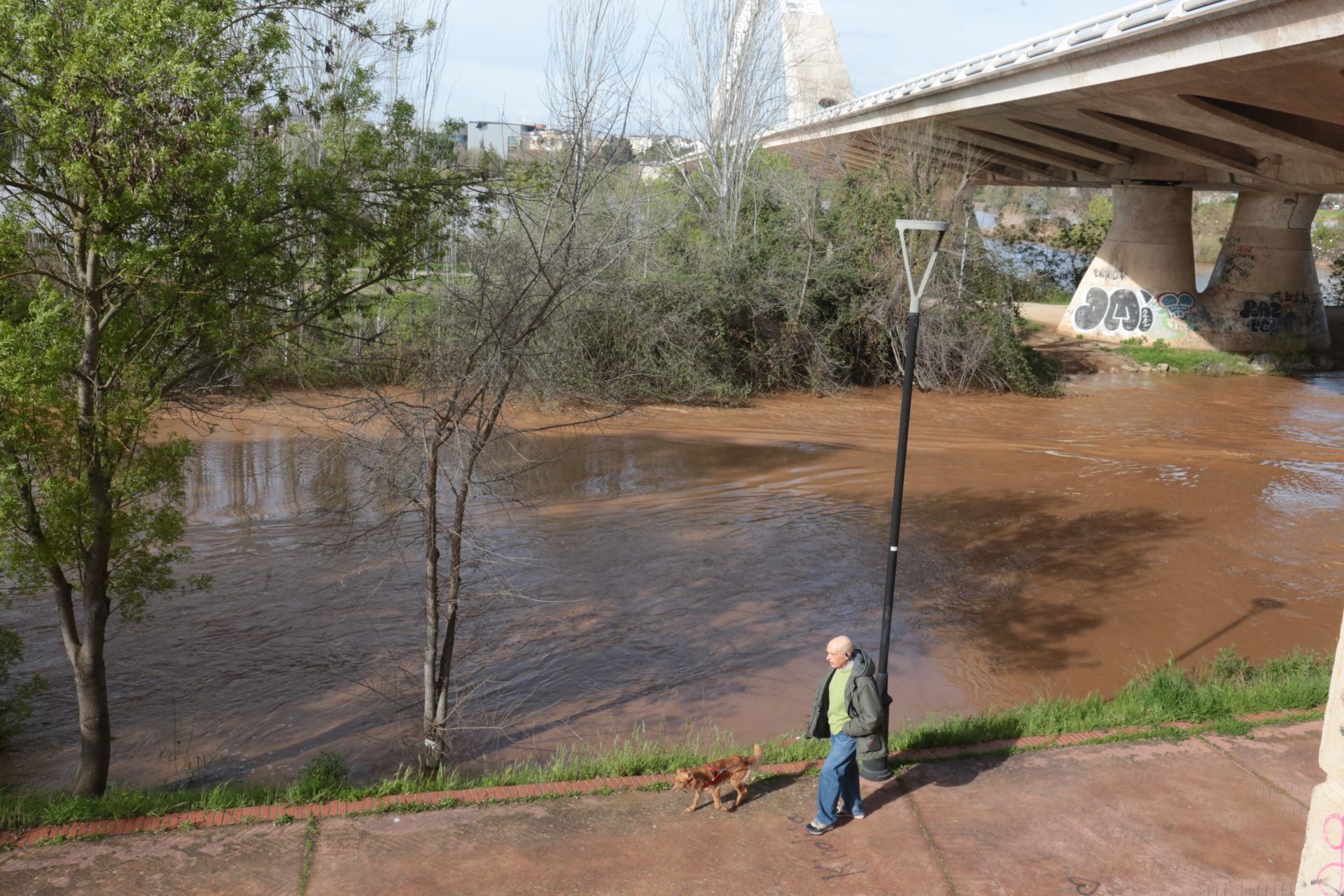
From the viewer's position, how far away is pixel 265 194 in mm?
7906

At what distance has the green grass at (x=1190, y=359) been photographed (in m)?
34.3

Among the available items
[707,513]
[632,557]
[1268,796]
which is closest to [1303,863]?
[1268,796]

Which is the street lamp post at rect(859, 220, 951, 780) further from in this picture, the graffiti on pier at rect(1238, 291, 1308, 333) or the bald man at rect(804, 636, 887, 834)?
the graffiti on pier at rect(1238, 291, 1308, 333)

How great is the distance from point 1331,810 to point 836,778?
2.86 meters

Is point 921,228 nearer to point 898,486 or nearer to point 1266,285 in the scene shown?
point 898,486

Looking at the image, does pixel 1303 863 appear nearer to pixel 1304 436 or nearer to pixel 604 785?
pixel 604 785

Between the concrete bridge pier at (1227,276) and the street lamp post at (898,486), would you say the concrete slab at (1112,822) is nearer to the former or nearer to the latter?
the street lamp post at (898,486)

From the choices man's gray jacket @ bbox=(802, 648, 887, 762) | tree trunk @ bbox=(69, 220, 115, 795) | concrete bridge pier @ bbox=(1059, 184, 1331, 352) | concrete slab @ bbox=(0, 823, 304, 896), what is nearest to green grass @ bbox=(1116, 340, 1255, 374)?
concrete bridge pier @ bbox=(1059, 184, 1331, 352)

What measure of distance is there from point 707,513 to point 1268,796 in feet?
34.6

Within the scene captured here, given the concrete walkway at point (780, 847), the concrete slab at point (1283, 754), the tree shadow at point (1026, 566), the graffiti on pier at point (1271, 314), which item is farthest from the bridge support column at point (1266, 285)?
the concrete walkway at point (780, 847)

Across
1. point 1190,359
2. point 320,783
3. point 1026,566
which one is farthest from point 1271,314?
point 320,783

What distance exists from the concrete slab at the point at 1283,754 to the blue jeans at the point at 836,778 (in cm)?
337

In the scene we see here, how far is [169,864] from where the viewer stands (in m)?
6.38

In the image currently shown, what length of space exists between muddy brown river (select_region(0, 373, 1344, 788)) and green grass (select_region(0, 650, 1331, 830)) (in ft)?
3.56
